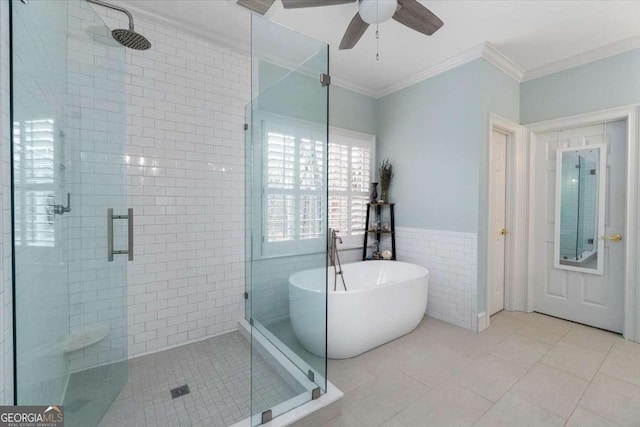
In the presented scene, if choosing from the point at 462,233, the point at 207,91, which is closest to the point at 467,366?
the point at 462,233

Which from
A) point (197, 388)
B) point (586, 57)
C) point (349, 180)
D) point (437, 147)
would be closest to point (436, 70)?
point (437, 147)

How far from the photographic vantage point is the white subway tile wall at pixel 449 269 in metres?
2.95

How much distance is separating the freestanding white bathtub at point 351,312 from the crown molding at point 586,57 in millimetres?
2718

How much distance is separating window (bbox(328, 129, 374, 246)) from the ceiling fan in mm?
1495

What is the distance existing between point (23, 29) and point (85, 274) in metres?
1.35

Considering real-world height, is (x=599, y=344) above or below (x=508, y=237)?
below

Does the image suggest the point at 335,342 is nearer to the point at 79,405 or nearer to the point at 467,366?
the point at 467,366

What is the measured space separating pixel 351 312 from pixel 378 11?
224 centimetres

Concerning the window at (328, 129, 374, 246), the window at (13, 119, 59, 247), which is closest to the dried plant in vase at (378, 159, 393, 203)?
the window at (328, 129, 374, 246)

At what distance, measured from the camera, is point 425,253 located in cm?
339

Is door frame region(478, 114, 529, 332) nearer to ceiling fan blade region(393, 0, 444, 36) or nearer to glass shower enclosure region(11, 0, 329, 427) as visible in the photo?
ceiling fan blade region(393, 0, 444, 36)

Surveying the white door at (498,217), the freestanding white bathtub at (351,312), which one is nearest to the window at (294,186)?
the freestanding white bathtub at (351,312)

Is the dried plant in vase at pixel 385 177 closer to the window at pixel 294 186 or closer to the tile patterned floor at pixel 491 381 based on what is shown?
the tile patterned floor at pixel 491 381

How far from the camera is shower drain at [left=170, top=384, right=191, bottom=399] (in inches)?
74.7
